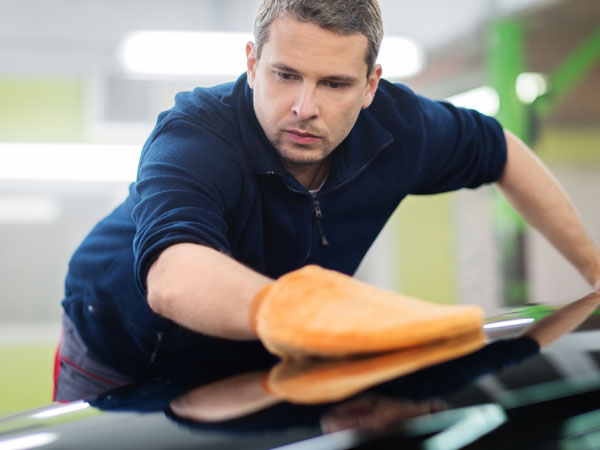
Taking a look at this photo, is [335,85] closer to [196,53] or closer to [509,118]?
[509,118]

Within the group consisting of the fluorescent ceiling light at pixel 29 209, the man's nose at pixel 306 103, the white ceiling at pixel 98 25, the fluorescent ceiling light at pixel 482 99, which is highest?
the white ceiling at pixel 98 25

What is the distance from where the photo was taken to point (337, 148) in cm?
132

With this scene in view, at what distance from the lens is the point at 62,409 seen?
611 millimetres

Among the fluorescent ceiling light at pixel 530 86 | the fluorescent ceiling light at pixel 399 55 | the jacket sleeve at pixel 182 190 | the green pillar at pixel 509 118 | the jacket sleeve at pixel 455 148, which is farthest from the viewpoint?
the fluorescent ceiling light at pixel 399 55

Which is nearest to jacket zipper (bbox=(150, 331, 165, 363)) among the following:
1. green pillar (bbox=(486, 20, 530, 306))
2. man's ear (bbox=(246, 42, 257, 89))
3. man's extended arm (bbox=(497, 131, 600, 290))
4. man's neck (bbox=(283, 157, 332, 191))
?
man's neck (bbox=(283, 157, 332, 191))

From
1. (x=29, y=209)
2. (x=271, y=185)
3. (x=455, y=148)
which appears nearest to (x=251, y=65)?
(x=271, y=185)

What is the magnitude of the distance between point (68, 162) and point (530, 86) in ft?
12.5

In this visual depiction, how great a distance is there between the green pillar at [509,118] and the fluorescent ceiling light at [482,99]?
83mm

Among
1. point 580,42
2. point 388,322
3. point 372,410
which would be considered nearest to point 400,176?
point 388,322

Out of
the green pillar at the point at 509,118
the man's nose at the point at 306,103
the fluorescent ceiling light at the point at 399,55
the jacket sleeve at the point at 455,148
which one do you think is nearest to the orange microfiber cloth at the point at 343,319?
the man's nose at the point at 306,103

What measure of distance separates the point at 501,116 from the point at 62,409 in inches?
167

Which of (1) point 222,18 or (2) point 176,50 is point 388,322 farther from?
(1) point 222,18

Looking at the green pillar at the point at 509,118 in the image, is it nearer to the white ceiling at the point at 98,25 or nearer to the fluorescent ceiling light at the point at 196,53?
the fluorescent ceiling light at the point at 196,53

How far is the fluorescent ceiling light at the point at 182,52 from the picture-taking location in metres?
4.70
